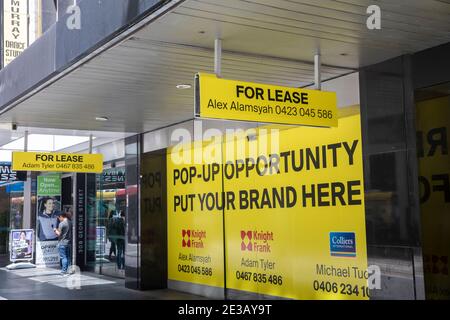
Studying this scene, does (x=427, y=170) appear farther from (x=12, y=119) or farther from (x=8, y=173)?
(x=8, y=173)

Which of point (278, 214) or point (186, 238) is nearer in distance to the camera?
point (278, 214)

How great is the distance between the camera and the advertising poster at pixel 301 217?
301 inches

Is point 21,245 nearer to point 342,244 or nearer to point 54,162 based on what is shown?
point 54,162

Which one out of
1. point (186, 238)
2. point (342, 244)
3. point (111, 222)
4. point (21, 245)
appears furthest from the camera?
point (21, 245)

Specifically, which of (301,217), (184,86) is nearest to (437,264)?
(301,217)

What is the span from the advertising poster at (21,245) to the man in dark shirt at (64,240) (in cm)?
234

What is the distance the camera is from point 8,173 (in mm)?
18844

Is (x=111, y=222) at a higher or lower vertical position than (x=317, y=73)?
lower

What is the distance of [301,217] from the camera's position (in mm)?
8547

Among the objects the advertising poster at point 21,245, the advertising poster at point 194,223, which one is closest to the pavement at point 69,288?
the advertising poster at point 194,223

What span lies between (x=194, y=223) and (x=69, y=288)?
349 centimetres

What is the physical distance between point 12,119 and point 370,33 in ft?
21.7

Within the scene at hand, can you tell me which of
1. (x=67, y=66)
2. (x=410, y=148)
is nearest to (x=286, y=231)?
(x=410, y=148)

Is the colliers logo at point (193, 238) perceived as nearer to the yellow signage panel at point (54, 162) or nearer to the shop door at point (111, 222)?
the yellow signage panel at point (54, 162)
